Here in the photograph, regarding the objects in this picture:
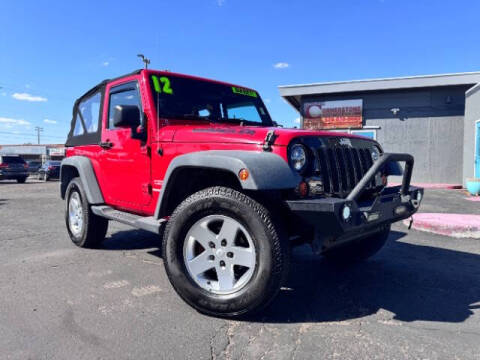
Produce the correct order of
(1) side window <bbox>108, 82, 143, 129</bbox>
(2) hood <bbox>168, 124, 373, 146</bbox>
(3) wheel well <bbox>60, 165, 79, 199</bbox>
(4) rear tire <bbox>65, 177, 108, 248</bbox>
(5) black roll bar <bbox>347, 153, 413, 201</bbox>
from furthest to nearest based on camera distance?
(3) wheel well <bbox>60, 165, 79, 199</bbox>
(4) rear tire <bbox>65, 177, 108, 248</bbox>
(1) side window <bbox>108, 82, 143, 129</bbox>
(2) hood <bbox>168, 124, 373, 146</bbox>
(5) black roll bar <bbox>347, 153, 413, 201</bbox>

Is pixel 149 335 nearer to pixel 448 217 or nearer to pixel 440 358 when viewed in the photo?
pixel 440 358

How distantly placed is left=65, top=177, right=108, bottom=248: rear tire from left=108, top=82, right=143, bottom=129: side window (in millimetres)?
1089

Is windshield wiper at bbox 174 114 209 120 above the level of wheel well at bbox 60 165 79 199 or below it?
above

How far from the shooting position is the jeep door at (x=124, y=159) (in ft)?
12.0

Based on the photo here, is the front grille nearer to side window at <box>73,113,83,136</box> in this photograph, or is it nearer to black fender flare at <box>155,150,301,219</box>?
black fender flare at <box>155,150,301,219</box>

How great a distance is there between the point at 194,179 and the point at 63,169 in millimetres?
2900

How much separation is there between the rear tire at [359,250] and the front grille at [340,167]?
3.32ft

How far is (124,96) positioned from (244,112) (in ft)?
4.63

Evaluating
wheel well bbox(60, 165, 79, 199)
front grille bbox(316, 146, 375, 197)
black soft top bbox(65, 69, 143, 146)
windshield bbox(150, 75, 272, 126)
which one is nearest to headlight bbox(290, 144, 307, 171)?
front grille bbox(316, 146, 375, 197)

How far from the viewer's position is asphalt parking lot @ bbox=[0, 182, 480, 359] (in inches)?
89.0

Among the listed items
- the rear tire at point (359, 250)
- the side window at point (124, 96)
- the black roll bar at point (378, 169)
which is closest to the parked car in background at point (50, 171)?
→ the side window at point (124, 96)

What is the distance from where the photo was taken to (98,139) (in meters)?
4.40

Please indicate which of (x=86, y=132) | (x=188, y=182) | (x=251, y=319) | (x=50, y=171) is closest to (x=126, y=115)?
(x=188, y=182)

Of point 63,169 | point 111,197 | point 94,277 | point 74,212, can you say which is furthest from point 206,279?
point 63,169
